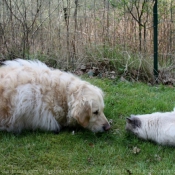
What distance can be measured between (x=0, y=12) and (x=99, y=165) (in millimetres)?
5612

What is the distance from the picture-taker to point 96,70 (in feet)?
24.3

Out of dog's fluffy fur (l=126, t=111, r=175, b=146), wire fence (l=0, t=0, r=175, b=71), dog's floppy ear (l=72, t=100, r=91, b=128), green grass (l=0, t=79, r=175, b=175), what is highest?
wire fence (l=0, t=0, r=175, b=71)


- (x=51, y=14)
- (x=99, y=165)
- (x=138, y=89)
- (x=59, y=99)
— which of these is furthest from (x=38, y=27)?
(x=99, y=165)

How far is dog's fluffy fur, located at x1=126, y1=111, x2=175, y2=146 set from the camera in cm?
391

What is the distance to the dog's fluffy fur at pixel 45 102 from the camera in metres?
3.95

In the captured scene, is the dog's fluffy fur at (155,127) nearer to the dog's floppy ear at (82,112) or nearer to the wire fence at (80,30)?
the dog's floppy ear at (82,112)

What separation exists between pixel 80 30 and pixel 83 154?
4646 mm

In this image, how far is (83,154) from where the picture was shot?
3641 millimetres


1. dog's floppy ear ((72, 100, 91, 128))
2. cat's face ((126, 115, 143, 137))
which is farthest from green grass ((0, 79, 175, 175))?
dog's floppy ear ((72, 100, 91, 128))

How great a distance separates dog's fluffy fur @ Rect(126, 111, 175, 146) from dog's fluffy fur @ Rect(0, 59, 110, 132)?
386 mm

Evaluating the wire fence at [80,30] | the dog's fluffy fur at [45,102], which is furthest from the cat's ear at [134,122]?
the wire fence at [80,30]

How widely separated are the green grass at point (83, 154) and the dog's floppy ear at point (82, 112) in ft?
0.86

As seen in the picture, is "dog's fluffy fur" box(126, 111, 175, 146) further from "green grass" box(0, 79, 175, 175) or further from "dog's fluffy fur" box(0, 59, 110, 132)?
"dog's fluffy fur" box(0, 59, 110, 132)

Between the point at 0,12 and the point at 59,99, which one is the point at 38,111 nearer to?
the point at 59,99
